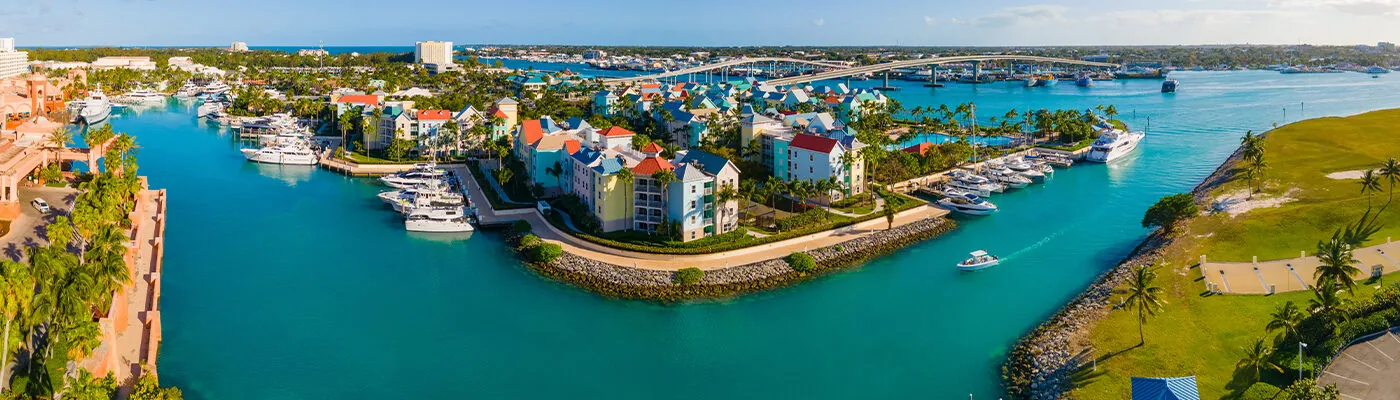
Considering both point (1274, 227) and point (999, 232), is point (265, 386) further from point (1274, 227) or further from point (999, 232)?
point (1274, 227)

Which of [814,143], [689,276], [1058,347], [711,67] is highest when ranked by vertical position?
[711,67]

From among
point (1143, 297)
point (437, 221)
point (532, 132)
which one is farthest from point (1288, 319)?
point (532, 132)

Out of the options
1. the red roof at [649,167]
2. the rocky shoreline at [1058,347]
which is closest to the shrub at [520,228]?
the red roof at [649,167]

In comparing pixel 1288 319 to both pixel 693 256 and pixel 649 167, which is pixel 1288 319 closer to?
pixel 693 256

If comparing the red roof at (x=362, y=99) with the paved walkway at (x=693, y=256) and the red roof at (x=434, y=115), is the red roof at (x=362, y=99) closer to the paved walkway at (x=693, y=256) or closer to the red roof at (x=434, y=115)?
the red roof at (x=434, y=115)

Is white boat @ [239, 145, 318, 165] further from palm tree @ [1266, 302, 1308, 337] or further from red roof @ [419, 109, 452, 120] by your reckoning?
palm tree @ [1266, 302, 1308, 337]

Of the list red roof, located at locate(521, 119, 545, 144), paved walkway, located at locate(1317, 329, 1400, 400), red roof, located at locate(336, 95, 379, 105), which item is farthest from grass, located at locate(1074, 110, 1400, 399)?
red roof, located at locate(336, 95, 379, 105)
